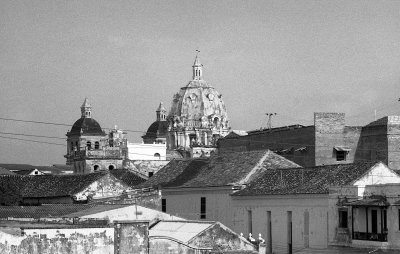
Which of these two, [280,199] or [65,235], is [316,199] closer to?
[280,199]

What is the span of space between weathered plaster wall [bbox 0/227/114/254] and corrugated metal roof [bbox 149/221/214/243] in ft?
21.6

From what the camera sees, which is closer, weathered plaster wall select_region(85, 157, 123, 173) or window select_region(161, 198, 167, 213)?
window select_region(161, 198, 167, 213)

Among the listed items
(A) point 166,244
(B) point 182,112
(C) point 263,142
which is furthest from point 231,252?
(B) point 182,112

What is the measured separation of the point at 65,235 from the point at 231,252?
8.91m

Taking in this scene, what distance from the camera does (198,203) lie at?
57.5 meters

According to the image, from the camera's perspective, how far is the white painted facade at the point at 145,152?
133625 millimetres

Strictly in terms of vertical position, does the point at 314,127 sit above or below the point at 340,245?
above

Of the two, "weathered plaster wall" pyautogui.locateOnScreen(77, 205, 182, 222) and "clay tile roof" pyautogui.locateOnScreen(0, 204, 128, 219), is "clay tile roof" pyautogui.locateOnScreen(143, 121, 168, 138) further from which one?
"weathered plaster wall" pyautogui.locateOnScreen(77, 205, 182, 222)

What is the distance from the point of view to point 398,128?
65.7 metres

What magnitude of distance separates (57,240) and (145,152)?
104 m

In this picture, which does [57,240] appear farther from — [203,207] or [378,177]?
[203,207]

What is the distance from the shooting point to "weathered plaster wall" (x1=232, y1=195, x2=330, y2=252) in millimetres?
47094

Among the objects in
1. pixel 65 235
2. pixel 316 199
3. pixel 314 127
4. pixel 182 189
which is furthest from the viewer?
pixel 314 127

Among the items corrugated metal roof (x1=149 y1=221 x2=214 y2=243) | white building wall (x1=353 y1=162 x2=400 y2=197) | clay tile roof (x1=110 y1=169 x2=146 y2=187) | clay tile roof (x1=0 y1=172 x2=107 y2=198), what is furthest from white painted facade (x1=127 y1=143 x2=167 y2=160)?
corrugated metal roof (x1=149 y1=221 x2=214 y2=243)
